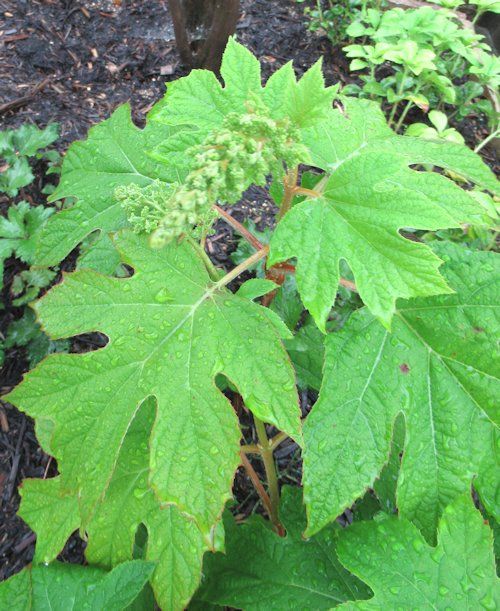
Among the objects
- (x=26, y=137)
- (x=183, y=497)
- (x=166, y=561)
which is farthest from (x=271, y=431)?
(x=26, y=137)

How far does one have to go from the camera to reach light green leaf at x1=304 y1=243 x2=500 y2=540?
52.0 inches

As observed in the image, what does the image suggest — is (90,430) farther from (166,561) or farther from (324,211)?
(324,211)

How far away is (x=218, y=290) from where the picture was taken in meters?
1.44

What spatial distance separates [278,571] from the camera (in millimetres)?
1621

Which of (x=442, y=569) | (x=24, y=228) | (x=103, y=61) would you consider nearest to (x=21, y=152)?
(x=24, y=228)

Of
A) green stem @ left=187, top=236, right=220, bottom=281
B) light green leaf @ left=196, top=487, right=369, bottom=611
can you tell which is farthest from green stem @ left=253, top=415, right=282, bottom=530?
green stem @ left=187, top=236, right=220, bottom=281

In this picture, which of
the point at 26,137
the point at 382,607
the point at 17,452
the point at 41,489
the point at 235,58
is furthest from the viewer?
the point at 26,137

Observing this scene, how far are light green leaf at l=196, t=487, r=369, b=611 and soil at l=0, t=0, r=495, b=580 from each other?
845 millimetres

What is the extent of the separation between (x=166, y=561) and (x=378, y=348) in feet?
2.79

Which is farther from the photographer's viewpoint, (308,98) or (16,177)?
(16,177)

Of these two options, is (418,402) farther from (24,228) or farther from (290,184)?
(24,228)

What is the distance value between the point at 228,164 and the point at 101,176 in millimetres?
941

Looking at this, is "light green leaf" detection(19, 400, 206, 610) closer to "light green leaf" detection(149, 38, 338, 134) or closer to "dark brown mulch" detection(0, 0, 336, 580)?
"light green leaf" detection(149, 38, 338, 134)

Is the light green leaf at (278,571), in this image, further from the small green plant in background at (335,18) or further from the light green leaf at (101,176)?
the small green plant in background at (335,18)
